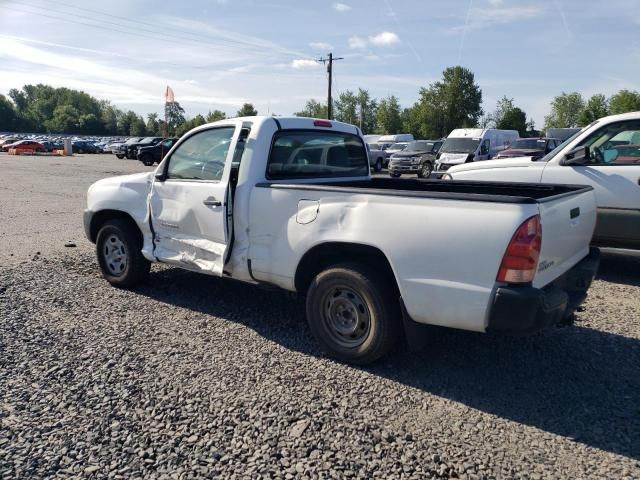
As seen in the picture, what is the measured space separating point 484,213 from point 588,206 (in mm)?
1562

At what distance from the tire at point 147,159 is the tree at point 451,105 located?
50.7 meters

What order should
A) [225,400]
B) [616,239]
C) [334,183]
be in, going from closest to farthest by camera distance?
1. [225,400]
2. [334,183]
3. [616,239]

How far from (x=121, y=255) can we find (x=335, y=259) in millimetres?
2839

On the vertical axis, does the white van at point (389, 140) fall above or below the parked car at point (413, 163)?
above

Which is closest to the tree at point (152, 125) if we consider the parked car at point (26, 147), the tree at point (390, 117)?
the tree at point (390, 117)

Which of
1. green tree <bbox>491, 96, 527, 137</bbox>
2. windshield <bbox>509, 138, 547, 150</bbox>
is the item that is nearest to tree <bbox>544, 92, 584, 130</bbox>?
green tree <bbox>491, 96, 527, 137</bbox>

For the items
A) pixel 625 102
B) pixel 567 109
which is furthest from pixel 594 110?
pixel 567 109

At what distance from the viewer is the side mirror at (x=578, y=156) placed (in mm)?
6262

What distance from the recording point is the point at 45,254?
737cm

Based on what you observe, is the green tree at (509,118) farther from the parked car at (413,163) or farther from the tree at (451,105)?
the parked car at (413,163)

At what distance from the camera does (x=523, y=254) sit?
3.13 meters

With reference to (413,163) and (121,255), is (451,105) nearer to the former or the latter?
(413,163)

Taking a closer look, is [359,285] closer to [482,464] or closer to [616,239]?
[482,464]

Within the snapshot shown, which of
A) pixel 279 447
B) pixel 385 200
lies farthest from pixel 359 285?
pixel 279 447
